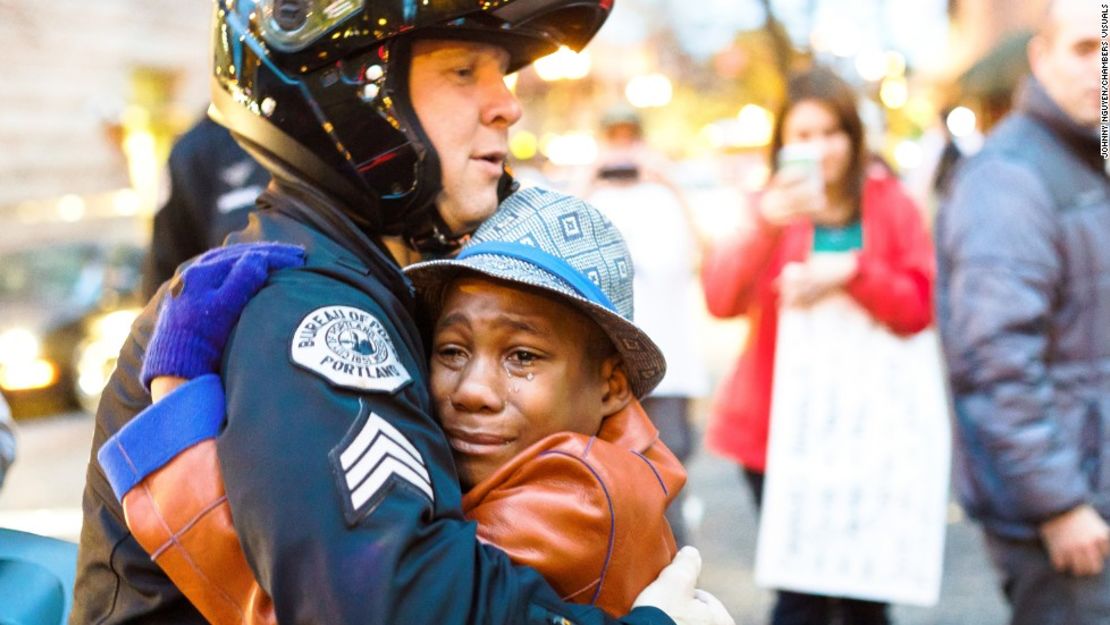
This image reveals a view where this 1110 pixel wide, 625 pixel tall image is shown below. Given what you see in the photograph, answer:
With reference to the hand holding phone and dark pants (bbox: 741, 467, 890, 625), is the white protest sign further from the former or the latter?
the hand holding phone

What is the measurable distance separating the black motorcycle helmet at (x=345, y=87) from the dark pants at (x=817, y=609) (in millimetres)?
2909

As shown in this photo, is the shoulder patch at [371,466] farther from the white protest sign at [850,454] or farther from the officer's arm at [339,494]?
the white protest sign at [850,454]

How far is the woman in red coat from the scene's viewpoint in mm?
4418

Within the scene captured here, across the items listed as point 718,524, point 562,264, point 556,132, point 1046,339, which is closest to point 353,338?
point 562,264

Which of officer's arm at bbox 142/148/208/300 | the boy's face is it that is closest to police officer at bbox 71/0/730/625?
the boy's face

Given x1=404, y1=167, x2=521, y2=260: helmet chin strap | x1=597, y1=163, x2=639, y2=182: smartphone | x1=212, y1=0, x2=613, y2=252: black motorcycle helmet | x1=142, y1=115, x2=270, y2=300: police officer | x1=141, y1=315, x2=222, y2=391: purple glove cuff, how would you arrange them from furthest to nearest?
x1=597, y1=163, x2=639, y2=182: smartphone < x1=142, y1=115, x2=270, y2=300: police officer < x1=404, y1=167, x2=521, y2=260: helmet chin strap < x1=212, y1=0, x2=613, y2=252: black motorcycle helmet < x1=141, y1=315, x2=222, y2=391: purple glove cuff

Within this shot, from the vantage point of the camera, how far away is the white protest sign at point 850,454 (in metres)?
4.41

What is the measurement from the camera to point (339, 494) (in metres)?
1.50

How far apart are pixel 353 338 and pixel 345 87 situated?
526 millimetres

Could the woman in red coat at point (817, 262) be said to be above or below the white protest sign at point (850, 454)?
above

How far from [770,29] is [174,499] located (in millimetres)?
10134

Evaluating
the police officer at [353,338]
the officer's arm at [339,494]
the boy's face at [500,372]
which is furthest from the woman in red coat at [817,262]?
the officer's arm at [339,494]

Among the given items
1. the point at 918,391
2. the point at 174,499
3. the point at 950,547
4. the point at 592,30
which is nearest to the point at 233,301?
the point at 174,499

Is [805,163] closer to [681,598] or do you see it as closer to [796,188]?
[796,188]
